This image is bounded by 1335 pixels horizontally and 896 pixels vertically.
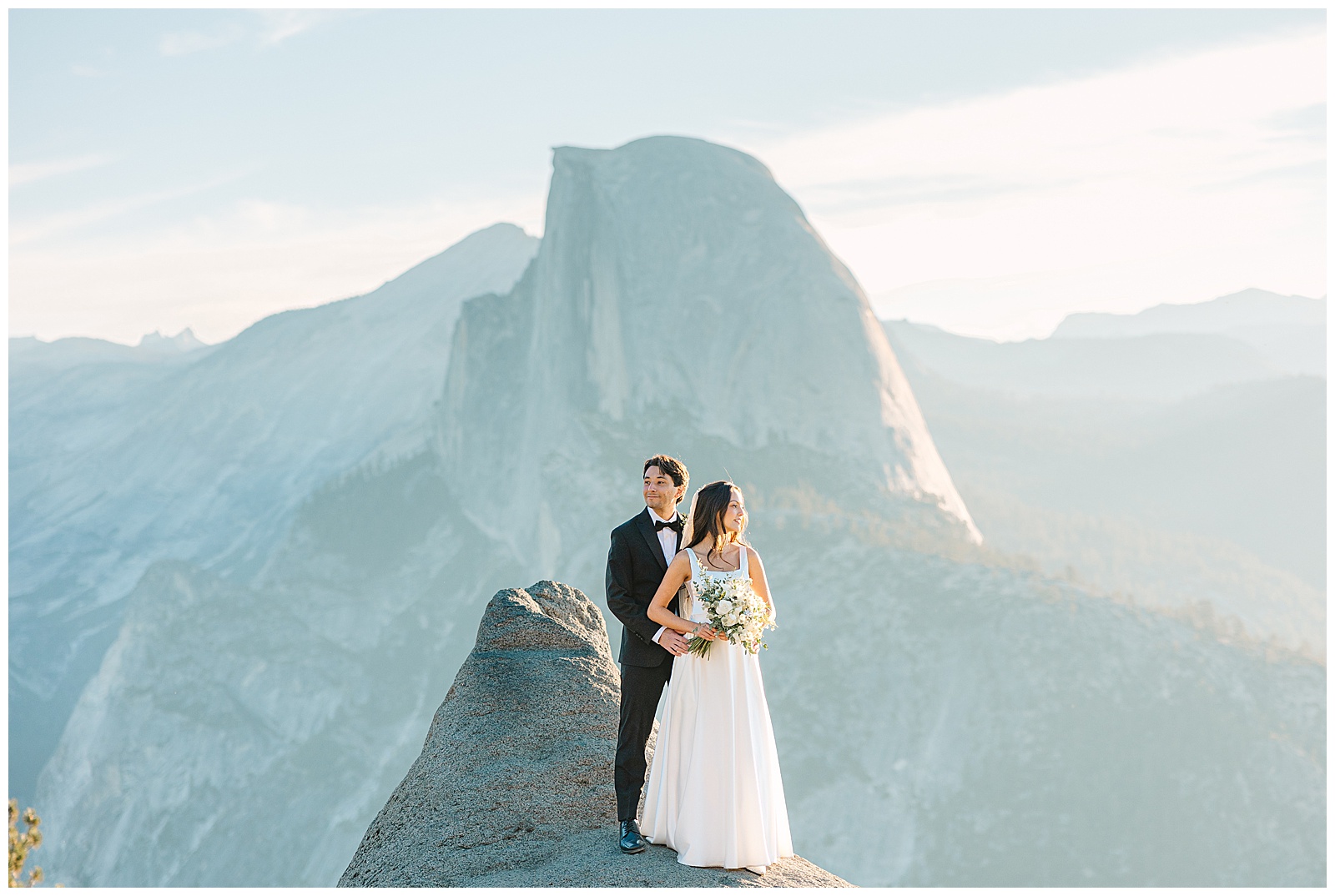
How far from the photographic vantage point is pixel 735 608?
22.7 ft

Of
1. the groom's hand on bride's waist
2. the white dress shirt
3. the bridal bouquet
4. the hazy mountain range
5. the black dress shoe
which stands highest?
the hazy mountain range

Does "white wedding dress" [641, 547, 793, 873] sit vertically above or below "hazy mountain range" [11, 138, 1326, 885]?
below

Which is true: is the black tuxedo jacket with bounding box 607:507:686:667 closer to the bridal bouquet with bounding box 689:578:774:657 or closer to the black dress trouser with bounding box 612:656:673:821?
Result: the black dress trouser with bounding box 612:656:673:821

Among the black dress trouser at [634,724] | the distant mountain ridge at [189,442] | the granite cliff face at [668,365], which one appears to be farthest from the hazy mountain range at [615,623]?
the black dress trouser at [634,724]

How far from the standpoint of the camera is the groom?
720 centimetres

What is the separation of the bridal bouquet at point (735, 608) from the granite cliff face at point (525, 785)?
1.36m

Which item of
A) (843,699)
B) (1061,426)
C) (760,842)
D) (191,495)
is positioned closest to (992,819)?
(843,699)

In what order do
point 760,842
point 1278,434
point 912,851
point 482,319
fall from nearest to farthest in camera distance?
1. point 760,842
2. point 912,851
3. point 482,319
4. point 1278,434

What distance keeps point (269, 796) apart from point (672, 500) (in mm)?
69863

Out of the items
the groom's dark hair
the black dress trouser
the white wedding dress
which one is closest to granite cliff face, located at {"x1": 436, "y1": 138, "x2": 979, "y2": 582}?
the black dress trouser

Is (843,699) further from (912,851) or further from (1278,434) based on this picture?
(1278,434)

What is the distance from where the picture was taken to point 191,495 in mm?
121438

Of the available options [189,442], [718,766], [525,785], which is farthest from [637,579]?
[189,442]

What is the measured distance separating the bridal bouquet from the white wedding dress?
0.25ft
